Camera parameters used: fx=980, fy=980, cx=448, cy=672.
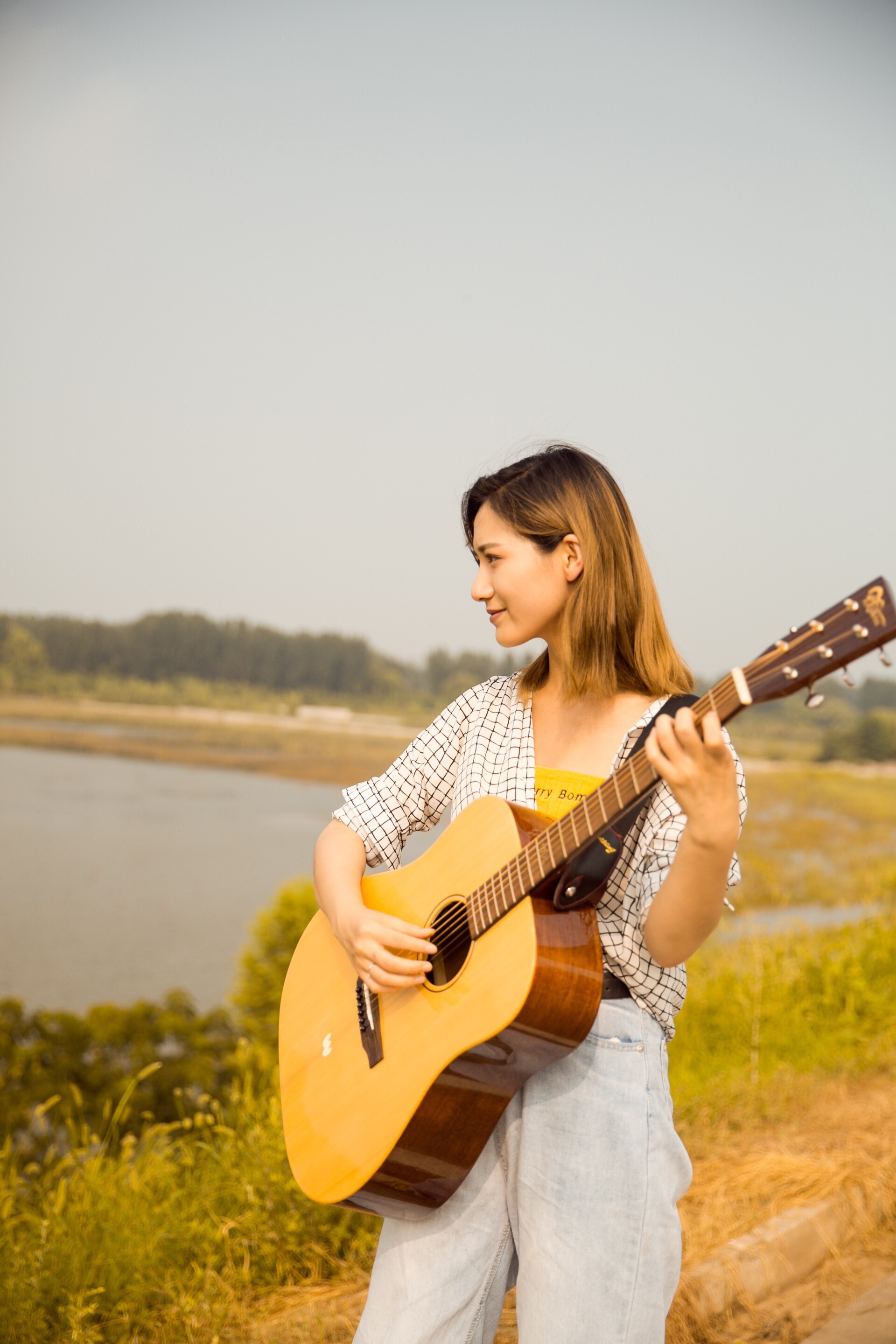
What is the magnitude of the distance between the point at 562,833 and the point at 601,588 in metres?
0.44

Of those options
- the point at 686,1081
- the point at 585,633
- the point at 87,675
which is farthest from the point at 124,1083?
the point at 87,675

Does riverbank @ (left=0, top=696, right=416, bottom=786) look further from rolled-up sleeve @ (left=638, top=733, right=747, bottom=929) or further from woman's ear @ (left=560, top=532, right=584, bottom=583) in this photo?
rolled-up sleeve @ (left=638, top=733, right=747, bottom=929)

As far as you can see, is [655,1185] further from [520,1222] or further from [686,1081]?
[686,1081]

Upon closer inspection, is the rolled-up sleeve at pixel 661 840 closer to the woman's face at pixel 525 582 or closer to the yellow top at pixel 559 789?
the yellow top at pixel 559 789

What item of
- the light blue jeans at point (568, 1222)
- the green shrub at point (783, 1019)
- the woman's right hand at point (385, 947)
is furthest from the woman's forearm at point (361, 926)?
the green shrub at point (783, 1019)

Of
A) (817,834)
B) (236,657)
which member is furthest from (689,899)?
(817,834)

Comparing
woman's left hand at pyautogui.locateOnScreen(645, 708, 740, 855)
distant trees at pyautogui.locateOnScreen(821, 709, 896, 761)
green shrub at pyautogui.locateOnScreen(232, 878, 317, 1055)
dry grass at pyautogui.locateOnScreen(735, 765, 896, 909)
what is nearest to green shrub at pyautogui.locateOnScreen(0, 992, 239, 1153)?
green shrub at pyautogui.locateOnScreen(232, 878, 317, 1055)

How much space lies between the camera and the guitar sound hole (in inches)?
60.4

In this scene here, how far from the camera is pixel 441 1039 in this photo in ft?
4.78

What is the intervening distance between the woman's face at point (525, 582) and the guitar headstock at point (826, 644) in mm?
461

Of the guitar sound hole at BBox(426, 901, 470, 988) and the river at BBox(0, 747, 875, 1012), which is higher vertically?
the guitar sound hole at BBox(426, 901, 470, 988)

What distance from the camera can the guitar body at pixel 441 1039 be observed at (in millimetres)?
1342

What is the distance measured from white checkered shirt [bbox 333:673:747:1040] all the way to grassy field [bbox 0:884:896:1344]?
49.3 inches

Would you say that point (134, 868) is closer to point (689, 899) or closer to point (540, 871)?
point (540, 871)
